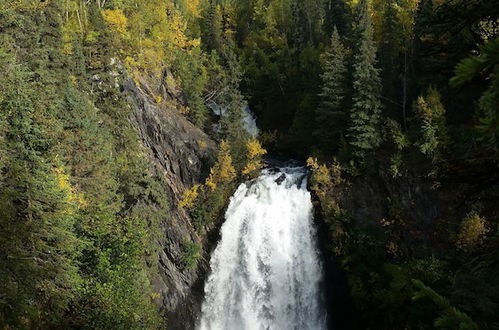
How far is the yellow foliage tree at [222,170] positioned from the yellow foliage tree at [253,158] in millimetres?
1242

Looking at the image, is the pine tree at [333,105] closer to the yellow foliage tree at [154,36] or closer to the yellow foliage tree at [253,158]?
the yellow foliage tree at [253,158]

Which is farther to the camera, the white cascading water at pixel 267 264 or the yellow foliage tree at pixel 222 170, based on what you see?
the yellow foliage tree at pixel 222 170

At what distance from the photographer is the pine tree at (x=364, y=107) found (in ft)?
96.8

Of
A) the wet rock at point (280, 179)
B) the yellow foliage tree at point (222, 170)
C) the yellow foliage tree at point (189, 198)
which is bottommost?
the yellow foliage tree at point (189, 198)

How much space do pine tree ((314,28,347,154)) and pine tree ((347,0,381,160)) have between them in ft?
5.91

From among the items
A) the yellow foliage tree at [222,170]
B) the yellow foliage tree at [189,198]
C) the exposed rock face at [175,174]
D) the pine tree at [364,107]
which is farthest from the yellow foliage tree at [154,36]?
the pine tree at [364,107]

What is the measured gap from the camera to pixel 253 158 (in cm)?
3341

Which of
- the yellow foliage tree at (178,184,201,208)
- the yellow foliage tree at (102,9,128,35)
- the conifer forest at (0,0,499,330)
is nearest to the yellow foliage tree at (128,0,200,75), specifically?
the conifer forest at (0,0,499,330)

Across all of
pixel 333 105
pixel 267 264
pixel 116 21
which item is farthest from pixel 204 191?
pixel 116 21

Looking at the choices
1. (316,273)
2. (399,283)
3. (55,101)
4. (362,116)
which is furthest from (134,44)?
(399,283)

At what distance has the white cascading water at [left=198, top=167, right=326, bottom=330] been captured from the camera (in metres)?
27.7

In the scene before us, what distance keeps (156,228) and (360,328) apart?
14.6m

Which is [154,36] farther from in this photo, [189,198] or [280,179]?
[280,179]

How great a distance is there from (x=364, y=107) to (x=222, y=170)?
37.9 ft
